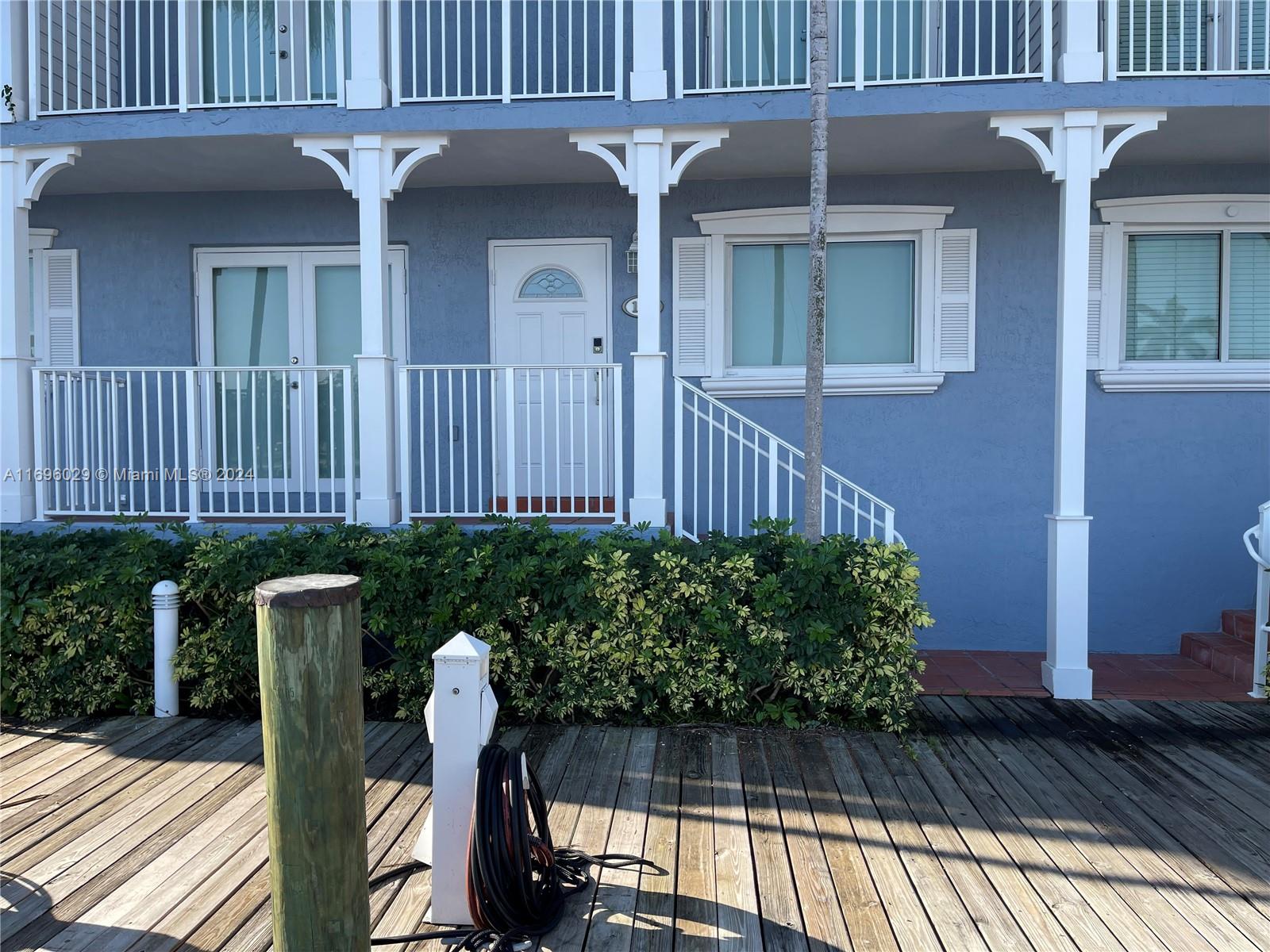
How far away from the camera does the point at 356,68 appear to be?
18.3ft

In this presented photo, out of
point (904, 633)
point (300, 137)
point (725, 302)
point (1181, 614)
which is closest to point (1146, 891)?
point (904, 633)

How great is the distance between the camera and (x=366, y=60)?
18.2ft

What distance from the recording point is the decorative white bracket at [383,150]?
5551 millimetres

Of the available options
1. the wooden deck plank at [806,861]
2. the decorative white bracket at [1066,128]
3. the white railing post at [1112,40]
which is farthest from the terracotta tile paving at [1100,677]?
the white railing post at [1112,40]

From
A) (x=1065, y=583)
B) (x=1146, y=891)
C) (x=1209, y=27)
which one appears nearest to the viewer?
(x=1146, y=891)

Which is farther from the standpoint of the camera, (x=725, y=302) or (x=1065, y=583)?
(x=725, y=302)

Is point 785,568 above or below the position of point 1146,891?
above

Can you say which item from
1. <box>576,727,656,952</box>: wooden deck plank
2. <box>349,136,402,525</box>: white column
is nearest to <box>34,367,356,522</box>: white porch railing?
<box>349,136,402,525</box>: white column

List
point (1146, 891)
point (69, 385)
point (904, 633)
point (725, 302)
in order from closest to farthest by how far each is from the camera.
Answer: point (1146, 891) → point (904, 633) → point (69, 385) → point (725, 302)

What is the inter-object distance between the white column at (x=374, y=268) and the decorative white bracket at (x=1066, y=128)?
3312 millimetres

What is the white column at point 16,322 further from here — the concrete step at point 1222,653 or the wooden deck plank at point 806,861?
the concrete step at point 1222,653

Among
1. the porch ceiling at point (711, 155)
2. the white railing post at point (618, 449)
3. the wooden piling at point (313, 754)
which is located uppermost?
the porch ceiling at point (711, 155)

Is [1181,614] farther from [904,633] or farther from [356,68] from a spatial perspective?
[356,68]

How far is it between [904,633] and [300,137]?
451cm
